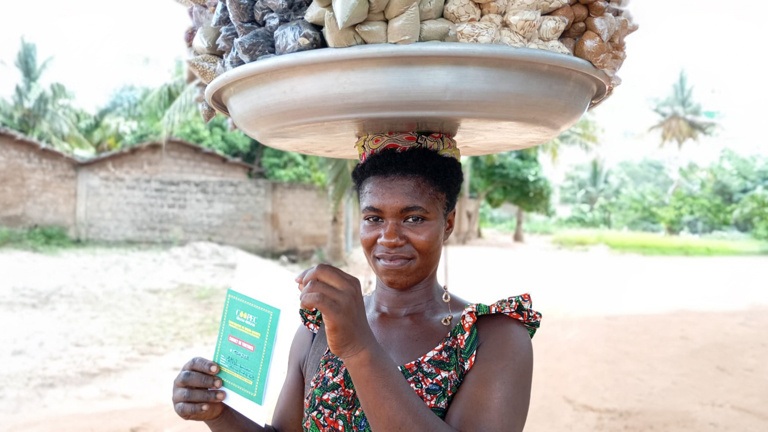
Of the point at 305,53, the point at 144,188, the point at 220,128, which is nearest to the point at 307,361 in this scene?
the point at 305,53

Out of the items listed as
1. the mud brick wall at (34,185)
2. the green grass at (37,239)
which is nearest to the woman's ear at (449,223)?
the green grass at (37,239)

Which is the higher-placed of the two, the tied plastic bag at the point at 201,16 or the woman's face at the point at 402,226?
the tied plastic bag at the point at 201,16

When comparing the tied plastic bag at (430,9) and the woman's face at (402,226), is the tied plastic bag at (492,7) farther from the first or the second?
the woman's face at (402,226)

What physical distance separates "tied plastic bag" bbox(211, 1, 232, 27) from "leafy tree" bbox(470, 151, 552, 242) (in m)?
17.0

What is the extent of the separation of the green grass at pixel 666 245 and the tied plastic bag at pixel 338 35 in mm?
18479

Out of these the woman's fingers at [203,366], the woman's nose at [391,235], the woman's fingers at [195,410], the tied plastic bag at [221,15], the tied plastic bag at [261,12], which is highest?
the tied plastic bag at [221,15]

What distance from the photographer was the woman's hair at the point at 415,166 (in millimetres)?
1268

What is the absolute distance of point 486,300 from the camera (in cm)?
940

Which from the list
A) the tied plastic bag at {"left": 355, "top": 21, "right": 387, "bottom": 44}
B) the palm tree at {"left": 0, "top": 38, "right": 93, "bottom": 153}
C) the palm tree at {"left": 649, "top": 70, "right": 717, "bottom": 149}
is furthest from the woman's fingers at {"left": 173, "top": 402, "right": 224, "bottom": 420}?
the palm tree at {"left": 649, "top": 70, "right": 717, "bottom": 149}

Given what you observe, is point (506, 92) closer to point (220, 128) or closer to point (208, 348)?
point (208, 348)

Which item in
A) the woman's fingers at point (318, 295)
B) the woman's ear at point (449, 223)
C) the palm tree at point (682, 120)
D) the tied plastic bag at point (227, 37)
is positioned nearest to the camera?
the woman's fingers at point (318, 295)

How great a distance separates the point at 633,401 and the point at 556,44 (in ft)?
14.3

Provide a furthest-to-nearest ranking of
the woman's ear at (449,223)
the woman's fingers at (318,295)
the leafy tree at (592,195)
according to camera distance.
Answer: the leafy tree at (592,195), the woman's ear at (449,223), the woman's fingers at (318,295)

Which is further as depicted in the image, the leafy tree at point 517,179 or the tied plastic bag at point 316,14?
the leafy tree at point 517,179
